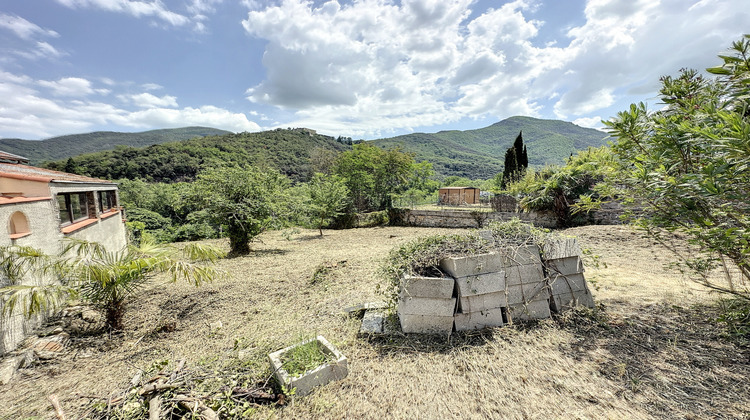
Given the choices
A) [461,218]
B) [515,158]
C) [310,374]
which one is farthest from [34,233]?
[515,158]

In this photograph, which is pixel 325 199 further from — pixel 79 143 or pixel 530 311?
pixel 79 143

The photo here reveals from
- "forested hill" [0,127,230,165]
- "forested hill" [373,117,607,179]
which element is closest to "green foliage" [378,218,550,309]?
"forested hill" [373,117,607,179]

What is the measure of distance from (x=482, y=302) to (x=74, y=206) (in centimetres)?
960

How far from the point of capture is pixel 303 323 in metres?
3.88

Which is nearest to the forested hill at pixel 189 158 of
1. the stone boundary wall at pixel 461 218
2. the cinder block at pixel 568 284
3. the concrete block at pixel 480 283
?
the stone boundary wall at pixel 461 218

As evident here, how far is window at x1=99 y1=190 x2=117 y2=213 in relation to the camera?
938cm

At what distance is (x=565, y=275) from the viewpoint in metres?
3.57

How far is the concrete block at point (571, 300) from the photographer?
3543 mm

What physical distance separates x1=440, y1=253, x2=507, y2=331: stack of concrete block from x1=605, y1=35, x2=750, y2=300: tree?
1704mm

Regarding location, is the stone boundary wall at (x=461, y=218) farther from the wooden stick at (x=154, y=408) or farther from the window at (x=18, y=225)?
the window at (x=18, y=225)

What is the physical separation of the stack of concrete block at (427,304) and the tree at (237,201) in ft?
24.0

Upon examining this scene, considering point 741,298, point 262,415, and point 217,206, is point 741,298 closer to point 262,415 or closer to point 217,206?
point 262,415

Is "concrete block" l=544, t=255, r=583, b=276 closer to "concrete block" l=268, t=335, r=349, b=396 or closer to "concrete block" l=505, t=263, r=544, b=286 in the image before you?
"concrete block" l=505, t=263, r=544, b=286

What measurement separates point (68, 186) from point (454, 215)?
14.4 metres
